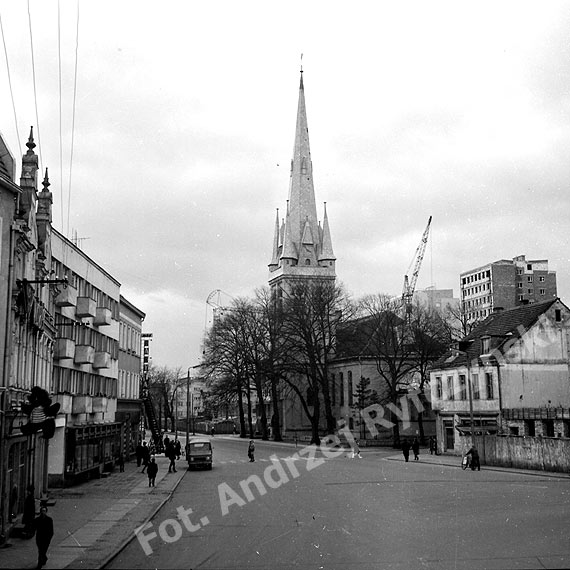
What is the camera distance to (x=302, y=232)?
374ft

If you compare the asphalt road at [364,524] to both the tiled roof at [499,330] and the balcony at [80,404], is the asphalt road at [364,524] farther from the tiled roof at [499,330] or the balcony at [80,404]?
the tiled roof at [499,330]

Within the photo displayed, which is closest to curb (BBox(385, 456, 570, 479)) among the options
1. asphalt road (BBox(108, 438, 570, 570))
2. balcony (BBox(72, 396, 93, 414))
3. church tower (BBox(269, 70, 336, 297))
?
asphalt road (BBox(108, 438, 570, 570))

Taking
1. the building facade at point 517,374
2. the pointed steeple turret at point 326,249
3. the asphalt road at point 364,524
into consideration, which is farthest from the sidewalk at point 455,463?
the pointed steeple turret at point 326,249

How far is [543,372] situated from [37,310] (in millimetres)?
37888

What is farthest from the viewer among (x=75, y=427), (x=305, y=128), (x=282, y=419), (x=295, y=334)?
(x=305, y=128)

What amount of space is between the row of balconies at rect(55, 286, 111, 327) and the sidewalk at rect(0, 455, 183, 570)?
25.3 feet

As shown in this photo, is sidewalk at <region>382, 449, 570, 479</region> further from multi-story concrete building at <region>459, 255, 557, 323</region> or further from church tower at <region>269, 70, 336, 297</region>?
multi-story concrete building at <region>459, 255, 557, 323</region>

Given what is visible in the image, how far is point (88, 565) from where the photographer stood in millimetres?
15789

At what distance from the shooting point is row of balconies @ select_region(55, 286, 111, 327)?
32594mm

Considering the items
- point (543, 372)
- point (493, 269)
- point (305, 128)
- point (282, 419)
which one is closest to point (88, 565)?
point (543, 372)

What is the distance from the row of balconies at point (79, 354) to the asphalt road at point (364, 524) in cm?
735

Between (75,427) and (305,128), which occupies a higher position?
(305,128)

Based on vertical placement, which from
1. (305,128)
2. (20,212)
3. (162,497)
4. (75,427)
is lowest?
(162,497)

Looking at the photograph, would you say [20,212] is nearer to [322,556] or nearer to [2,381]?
[2,381]
